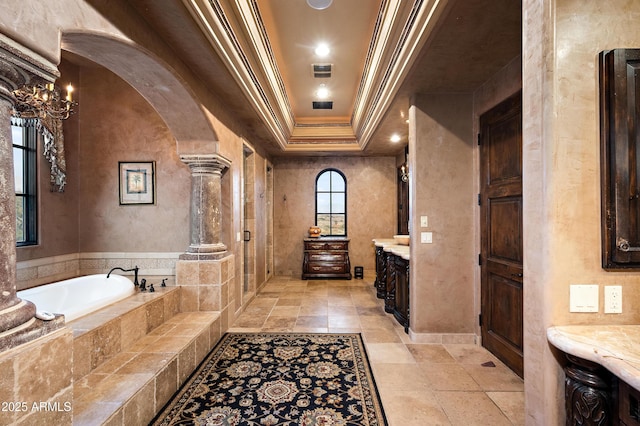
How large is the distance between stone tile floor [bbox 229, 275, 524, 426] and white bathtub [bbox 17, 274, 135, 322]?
1.39 metres

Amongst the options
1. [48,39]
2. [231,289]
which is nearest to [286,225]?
[231,289]

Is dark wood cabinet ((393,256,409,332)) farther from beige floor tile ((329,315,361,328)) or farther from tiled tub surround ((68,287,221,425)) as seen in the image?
tiled tub surround ((68,287,221,425))

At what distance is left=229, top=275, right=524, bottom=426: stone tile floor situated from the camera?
7.07ft

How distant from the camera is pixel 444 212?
338 centimetres

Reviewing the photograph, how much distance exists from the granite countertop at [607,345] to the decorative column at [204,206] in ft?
10.5

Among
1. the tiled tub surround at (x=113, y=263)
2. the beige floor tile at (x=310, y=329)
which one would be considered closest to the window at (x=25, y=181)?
the tiled tub surround at (x=113, y=263)

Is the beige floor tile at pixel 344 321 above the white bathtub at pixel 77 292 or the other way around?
the other way around

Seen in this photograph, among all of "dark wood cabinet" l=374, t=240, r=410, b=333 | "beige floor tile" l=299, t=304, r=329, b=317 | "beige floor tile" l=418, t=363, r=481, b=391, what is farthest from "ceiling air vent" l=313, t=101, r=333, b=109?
"beige floor tile" l=418, t=363, r=481, b=391

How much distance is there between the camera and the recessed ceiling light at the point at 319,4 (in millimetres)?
2793

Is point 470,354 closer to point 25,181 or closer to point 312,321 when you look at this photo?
point 312,321

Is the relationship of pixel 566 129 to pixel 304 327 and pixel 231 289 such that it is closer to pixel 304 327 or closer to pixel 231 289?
pixel 304 327

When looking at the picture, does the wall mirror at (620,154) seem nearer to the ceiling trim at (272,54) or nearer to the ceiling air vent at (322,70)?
the ceiling trim at (272,54)

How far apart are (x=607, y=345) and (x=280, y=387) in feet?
7.17

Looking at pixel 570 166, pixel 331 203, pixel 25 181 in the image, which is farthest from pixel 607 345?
pixel 331 203
